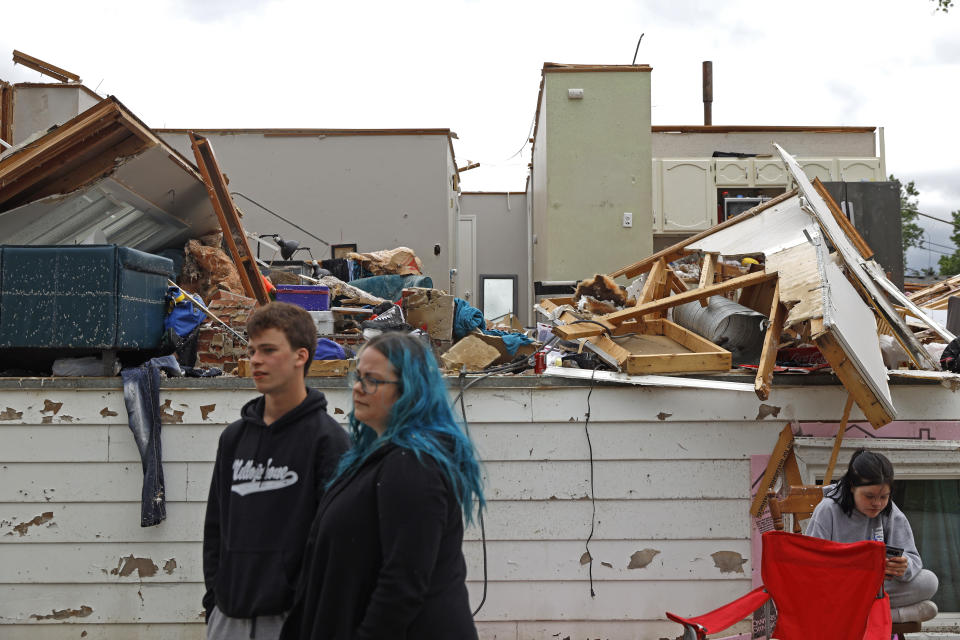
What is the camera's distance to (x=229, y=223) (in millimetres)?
6922

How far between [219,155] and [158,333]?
27.2ft

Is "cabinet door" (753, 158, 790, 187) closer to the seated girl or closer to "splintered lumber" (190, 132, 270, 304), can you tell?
"splintered lumber" (190, 132, 270, 304)

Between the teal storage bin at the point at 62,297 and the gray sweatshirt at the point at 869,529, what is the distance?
409 centimetres

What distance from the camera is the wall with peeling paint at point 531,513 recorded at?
4.52 meters

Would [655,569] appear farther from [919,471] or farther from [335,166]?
[335,166]

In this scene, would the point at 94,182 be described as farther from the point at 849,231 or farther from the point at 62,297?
the point at 849,231

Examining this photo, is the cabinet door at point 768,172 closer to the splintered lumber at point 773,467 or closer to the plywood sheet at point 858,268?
the plywood sheet at point 858,268

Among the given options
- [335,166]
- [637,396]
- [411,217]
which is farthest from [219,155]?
[637,396]

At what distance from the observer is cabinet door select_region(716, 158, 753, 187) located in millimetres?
11602

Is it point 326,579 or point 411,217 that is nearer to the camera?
point 326,579

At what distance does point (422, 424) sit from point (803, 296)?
120 inches

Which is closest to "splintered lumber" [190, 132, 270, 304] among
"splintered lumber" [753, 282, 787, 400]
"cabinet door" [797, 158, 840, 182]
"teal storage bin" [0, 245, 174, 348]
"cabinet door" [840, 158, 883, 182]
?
"teal storage bin" [0, 245, 174, 348]

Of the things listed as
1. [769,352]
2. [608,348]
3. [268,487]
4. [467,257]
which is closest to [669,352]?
[608,348]

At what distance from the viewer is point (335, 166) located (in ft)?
40.7
